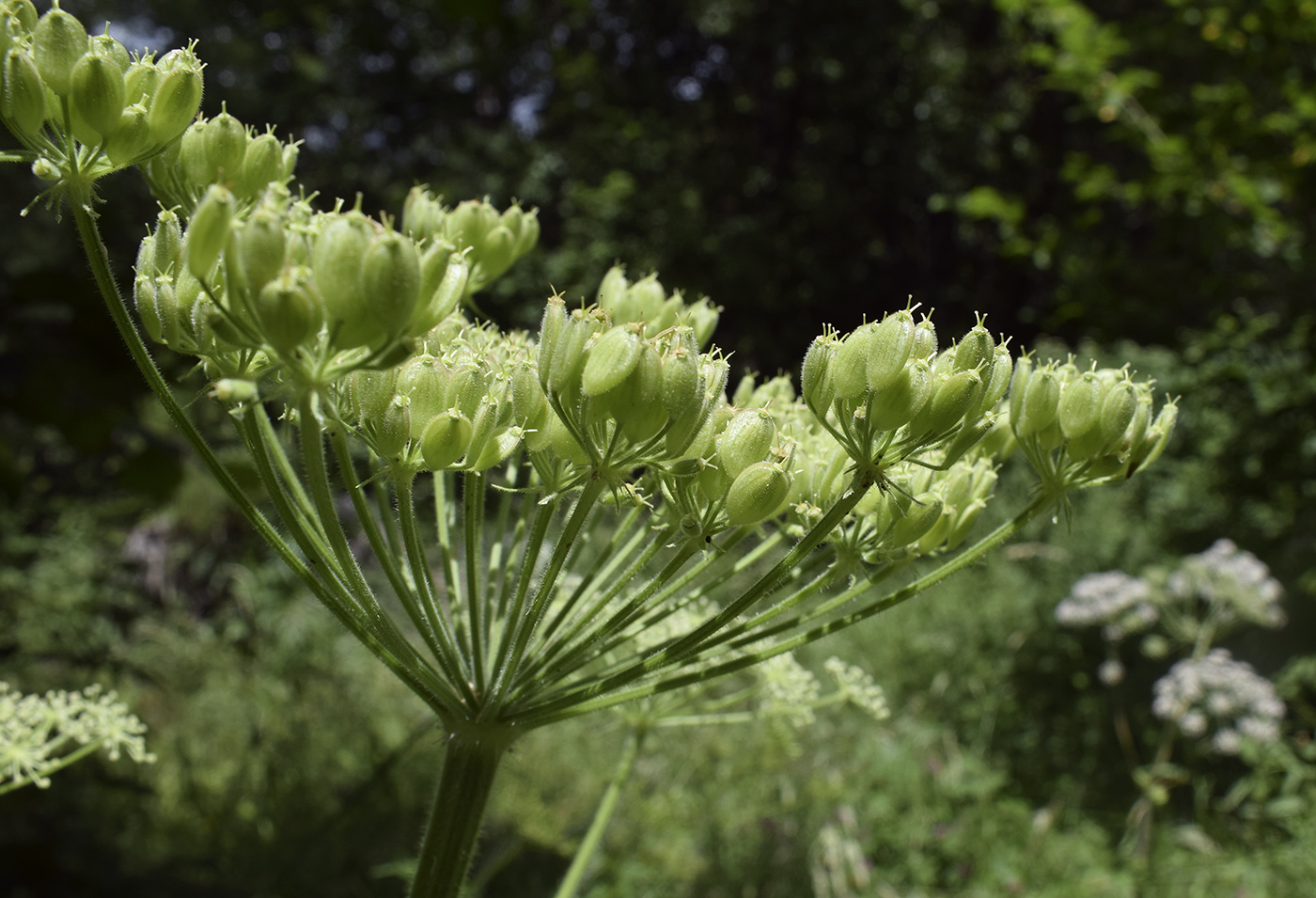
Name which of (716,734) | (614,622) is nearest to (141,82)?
(614,622)

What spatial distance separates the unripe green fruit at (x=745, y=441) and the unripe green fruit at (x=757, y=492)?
2cm

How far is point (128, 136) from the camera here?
100 cm

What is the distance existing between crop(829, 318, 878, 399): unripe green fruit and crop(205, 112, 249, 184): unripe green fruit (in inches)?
30.1

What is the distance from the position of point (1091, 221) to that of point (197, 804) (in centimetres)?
672

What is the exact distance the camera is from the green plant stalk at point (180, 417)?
938 millimetres

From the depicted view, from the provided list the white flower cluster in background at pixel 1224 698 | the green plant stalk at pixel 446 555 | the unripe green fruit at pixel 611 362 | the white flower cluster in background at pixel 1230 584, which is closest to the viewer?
the unripe green fruit at pixel 611 362

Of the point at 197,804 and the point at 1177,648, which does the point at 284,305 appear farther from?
the point at 1177,648

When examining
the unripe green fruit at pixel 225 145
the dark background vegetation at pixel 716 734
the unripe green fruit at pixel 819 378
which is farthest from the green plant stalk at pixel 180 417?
the dark background vegetation at pixel 716 734

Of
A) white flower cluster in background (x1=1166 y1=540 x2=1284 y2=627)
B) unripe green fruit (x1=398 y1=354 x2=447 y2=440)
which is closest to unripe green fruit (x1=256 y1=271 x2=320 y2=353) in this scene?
unripe green fruit (x1=398 y1=354 x2=447 y2=440)

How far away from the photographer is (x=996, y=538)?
3.64 ft

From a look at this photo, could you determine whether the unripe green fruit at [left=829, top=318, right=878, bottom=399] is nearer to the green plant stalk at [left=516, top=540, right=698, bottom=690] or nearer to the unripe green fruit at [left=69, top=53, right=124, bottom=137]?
the green plant stalk at [left=516, top=540, right=698, bottom=690]

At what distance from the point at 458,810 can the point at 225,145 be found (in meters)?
0.88

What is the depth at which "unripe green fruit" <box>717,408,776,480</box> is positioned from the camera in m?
0.96

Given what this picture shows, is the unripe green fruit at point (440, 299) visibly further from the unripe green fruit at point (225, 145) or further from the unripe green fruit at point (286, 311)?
the unripe green fruit at point (225, 145)
